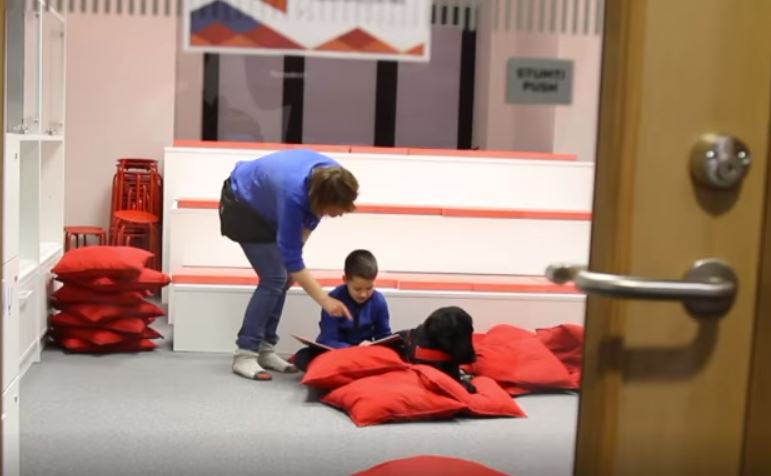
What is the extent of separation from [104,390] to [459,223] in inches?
48.6

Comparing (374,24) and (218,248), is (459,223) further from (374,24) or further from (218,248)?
(374,24)

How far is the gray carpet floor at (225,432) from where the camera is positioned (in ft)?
6.89

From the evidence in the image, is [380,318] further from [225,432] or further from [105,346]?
[105,346]

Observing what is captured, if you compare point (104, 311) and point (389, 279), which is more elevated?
point (389, 279)

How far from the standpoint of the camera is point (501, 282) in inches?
113

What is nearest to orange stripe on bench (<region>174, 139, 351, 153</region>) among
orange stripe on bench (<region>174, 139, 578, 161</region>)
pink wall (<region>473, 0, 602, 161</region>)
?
orange stripe on bench (<region>174, 139, 578, 161</region>)

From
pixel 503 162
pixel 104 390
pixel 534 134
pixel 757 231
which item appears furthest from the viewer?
pixel 104 390

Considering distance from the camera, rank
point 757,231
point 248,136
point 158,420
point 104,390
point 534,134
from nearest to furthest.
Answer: point 757,231
point 534,134
point 248,136
point 158,420
point 104,390

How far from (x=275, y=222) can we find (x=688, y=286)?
1943 millimetres

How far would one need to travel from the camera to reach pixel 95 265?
3.24 metres

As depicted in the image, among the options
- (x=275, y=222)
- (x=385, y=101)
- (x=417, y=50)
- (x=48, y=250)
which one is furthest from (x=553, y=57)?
(x=48, y=250)

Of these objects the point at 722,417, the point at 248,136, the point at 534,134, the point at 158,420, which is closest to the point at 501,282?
the point at 158,420

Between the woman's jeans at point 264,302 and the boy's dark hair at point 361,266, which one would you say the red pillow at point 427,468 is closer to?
the boy's dark hair at point 361,266

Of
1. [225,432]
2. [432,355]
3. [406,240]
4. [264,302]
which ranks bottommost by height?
[225,432]
